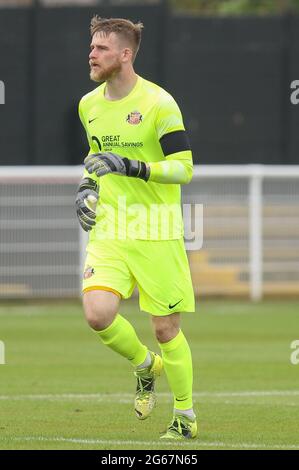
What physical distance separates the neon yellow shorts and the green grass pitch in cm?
86

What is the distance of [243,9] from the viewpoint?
2675cm

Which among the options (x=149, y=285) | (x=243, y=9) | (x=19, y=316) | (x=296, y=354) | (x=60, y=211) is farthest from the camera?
(x=243, y=9)

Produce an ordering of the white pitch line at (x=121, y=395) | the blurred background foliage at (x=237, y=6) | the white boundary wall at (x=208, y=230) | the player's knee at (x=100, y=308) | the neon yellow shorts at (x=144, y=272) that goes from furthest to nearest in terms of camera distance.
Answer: the blurred background foliage at (x=237, y=6), the white boundary wall at (x=208, y=230), the white pitch line at (x=121, y=395), the neon yellow shorts at (x=144, y=272), the player's knee at (x=100, y=308)

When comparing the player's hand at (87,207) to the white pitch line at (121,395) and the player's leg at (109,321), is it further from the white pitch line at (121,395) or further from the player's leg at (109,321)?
the white pitch line at (121,395)

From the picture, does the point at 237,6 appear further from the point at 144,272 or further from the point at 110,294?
the point at 110,294

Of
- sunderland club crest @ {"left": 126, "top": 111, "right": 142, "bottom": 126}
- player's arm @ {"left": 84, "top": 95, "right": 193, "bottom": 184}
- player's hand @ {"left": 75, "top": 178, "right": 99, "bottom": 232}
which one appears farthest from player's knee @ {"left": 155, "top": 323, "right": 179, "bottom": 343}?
sunderland club crest @ {"left": 126, "top": 111, "right": 142, "bottom": 126}

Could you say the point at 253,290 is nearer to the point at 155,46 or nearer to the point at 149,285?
the point at 155,46

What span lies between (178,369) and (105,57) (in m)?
2.04

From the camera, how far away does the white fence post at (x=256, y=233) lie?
867 inches

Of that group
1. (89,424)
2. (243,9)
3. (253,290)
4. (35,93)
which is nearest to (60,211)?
(35,93)

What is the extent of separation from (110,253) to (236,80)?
1384 centimetres

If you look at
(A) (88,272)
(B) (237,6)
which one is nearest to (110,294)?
(A) (88,272)

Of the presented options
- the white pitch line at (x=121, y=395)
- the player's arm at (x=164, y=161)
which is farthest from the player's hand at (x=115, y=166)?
the white pitch line at (x=121, y=395)

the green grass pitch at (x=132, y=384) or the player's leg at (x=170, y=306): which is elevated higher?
the player's leg at (x=170, y=306)
